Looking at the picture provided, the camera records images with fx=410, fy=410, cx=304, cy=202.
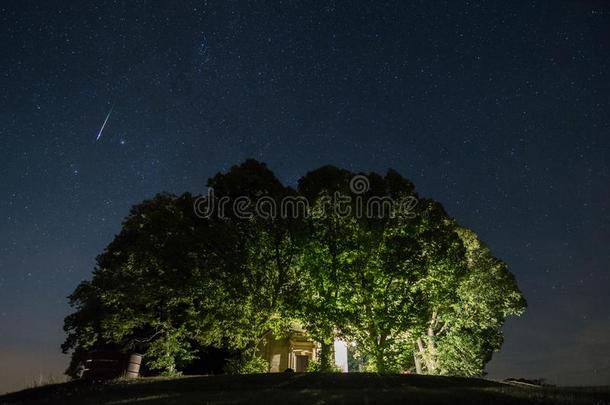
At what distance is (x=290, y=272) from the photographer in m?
30.8

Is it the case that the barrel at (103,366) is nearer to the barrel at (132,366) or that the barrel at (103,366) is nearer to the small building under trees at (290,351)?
the barrel at (132,366)

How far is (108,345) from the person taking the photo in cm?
3375

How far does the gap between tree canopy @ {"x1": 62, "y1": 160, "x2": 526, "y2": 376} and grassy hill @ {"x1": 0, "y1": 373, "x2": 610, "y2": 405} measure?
7499 mm

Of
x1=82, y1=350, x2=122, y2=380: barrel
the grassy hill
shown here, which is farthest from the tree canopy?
the grassy hill

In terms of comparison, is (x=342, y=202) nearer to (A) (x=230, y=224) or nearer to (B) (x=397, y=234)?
(B) (x=397, y=234)

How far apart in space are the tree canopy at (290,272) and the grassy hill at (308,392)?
750 cm

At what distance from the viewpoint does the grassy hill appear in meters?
12.3

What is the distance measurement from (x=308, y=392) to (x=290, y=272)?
54.0ft

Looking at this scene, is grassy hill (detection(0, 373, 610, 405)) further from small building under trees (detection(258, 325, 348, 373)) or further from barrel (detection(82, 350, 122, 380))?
small building under trees (detection(258, 325, 348, 373))

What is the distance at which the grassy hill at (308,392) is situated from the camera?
12281mm

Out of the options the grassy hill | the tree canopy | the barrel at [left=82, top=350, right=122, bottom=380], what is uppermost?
the tree canopy

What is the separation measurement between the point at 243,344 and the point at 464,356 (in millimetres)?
17480

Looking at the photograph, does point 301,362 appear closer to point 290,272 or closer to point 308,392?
point 290,272

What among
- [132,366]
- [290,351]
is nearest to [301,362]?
[290,351]
